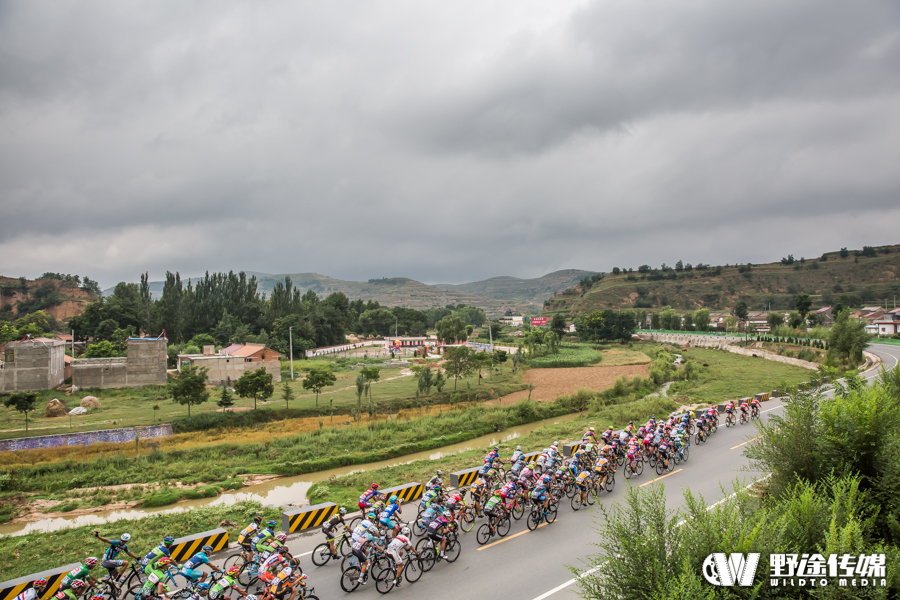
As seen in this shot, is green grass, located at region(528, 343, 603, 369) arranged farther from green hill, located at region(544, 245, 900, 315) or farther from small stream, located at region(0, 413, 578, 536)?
green hill, located at region(544, 245, 900, 315)

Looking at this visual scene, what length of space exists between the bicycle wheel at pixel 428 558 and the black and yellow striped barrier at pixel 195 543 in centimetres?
451

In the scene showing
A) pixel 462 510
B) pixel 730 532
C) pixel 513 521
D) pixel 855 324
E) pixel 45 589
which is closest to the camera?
pixel 730 532

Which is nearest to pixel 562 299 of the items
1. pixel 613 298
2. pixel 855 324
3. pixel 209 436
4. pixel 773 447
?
pixel 613 298

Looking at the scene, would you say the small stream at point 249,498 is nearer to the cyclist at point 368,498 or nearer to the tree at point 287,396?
the cyclist at point 368,498

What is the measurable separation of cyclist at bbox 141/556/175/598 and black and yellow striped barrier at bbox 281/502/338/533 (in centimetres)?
363

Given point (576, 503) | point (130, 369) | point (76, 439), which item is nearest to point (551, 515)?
point (576, 503)

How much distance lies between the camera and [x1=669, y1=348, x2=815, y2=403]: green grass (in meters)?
33.6

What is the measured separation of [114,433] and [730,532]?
29000 mm

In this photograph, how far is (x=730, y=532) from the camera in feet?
17.0

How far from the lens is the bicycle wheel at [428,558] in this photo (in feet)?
32.7

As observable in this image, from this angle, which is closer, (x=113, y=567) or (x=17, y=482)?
(x=113, y=567)

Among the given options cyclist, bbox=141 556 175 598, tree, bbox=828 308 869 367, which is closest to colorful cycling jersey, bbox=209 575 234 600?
cyclist, bbox=141 556 175 598

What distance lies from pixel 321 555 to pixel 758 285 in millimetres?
157184

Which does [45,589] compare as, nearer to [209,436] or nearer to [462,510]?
[462,510]
